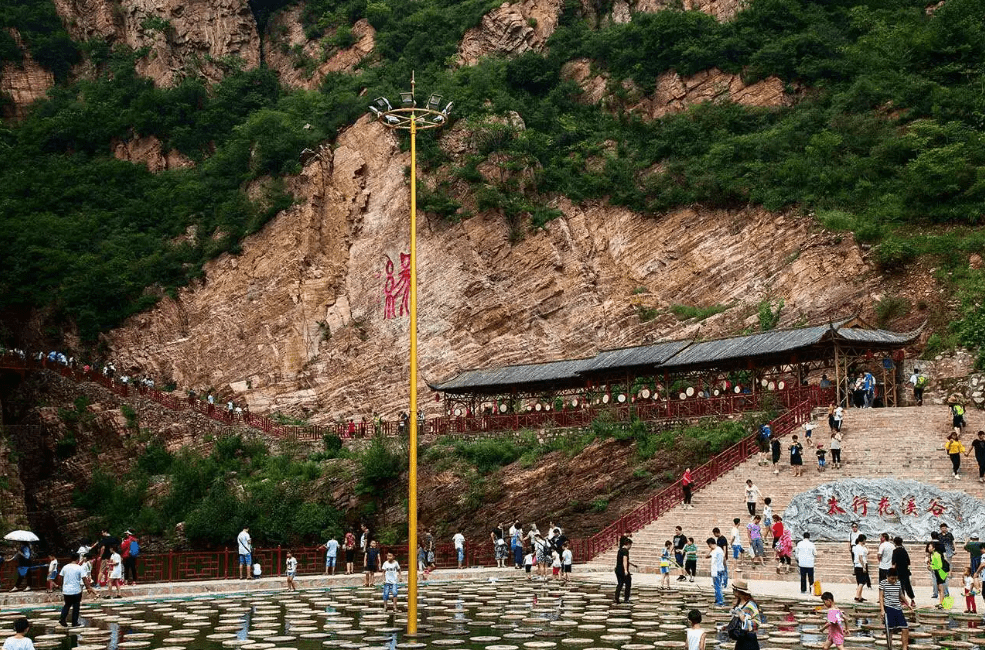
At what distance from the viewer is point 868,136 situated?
46188mm

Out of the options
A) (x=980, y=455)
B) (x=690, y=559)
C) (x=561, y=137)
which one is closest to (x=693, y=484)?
(x=690, y=559)

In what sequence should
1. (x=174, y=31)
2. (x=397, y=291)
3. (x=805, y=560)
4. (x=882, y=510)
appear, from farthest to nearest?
(x=174, y=31) < (x=397, y=291) < (x=882, y=510) < (x=805, y=560)

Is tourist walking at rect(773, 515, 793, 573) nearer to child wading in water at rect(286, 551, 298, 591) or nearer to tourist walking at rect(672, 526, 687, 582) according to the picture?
tourist walking at rect(672, 526, 687, 582)

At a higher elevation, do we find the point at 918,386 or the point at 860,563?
the point at 918,386

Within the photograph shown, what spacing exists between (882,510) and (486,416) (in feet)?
65.5

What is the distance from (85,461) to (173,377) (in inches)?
266

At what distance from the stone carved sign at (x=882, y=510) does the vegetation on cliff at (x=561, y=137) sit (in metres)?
14.2

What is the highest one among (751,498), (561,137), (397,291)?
(561,137)

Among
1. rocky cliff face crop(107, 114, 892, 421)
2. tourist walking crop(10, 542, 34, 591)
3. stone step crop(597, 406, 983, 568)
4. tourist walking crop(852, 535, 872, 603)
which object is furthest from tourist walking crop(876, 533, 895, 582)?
rocky cliff face crop(107, 114, 892, 421)

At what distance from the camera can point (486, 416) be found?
1677 inches

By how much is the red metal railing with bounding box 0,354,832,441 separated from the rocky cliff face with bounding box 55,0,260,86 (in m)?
23.3

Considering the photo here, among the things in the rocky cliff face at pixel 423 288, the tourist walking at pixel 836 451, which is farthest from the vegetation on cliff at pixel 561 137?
the tourist walking at pixel 836 451

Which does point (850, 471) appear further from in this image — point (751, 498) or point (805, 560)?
point (805, 560)

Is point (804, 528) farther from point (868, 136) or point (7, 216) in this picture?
point (7, 216)
